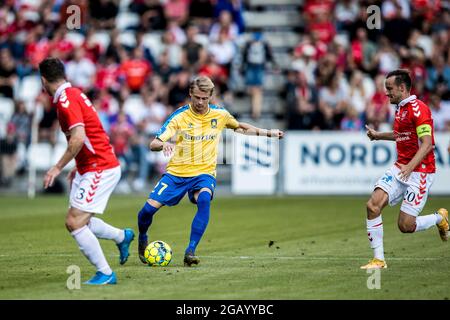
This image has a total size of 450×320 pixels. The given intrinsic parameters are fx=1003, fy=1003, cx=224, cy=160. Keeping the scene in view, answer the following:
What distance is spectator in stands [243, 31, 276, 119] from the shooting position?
1095 inches

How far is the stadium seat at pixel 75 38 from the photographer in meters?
30.6

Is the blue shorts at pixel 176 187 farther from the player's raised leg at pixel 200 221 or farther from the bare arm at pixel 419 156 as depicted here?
the bare arm at pixel 419 156

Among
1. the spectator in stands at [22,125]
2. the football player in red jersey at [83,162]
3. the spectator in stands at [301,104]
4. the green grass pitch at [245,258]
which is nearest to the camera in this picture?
the green grass pitch at [245,258]

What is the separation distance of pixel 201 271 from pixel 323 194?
14.1m

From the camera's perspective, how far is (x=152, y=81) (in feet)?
93.8

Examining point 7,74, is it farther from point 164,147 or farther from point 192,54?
point 164,147

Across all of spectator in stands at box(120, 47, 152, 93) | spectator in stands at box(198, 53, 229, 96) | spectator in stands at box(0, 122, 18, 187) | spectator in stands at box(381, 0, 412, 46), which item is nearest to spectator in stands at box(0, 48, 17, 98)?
spectator in stands at box(0, 122, 18, 187)

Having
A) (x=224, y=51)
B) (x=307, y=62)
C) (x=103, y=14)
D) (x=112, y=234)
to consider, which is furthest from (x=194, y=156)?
(x=103, y=14)

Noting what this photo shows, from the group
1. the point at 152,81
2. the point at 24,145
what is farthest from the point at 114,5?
the point at 24,145

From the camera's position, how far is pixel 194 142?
43.1 feet

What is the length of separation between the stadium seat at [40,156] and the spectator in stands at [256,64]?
576cm

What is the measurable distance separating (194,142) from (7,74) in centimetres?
1826

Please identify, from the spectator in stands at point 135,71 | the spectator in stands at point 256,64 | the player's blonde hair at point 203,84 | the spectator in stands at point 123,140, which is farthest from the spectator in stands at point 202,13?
the player's blonde hair at point 203,84
